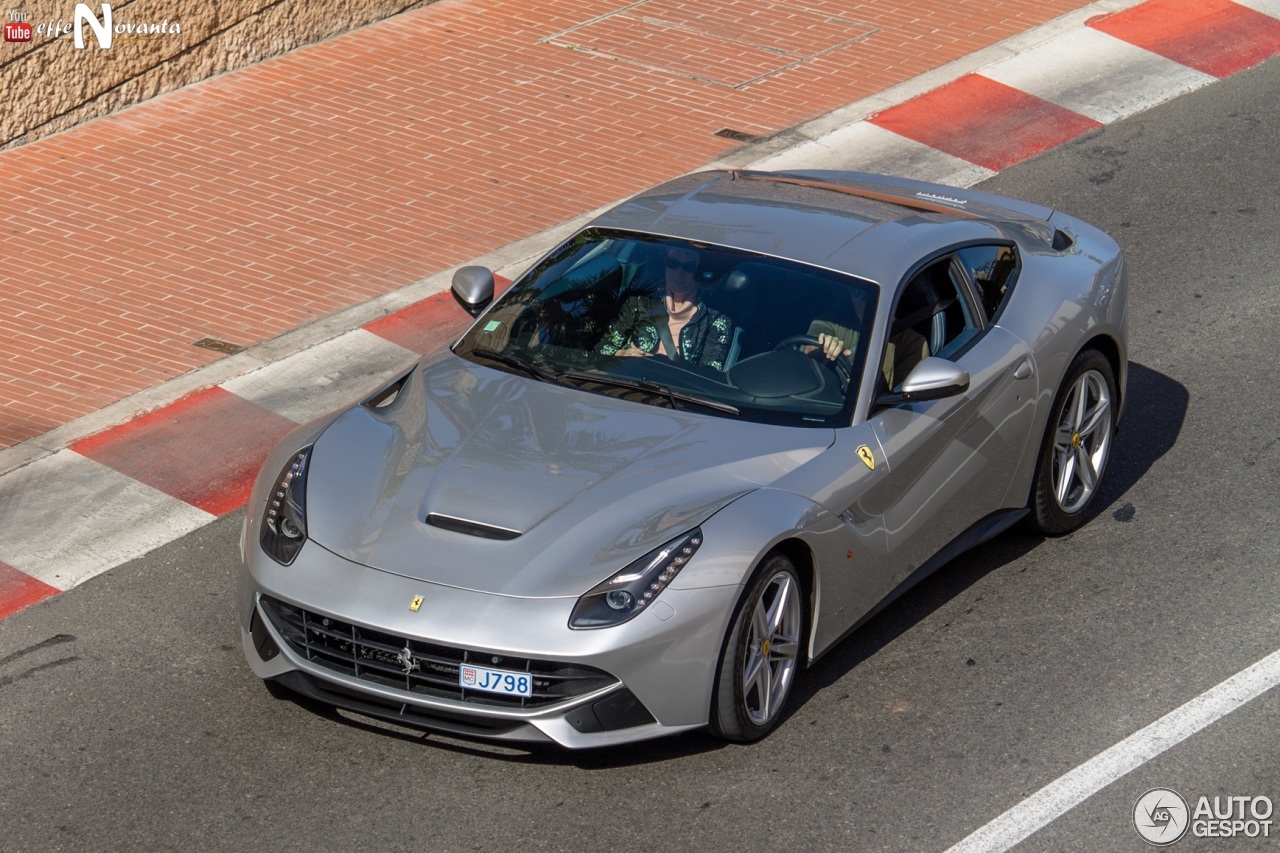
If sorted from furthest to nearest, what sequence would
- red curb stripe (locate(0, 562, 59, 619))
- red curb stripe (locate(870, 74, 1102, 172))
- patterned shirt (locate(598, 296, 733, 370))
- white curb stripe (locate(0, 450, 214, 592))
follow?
red curb stripe (locate(870, 74, 1102, 172))
white curb stripe (locate(0, 450, 214, 592))
red curb stripe (locate(0, 562, 59, 619))
patterned shirt (locate(598, 296, 733, 370))

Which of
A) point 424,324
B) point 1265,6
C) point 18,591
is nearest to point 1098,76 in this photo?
point 1265,6

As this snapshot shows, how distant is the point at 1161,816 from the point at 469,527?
2383 mm

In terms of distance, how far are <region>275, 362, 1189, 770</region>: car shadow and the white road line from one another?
0.92 meters

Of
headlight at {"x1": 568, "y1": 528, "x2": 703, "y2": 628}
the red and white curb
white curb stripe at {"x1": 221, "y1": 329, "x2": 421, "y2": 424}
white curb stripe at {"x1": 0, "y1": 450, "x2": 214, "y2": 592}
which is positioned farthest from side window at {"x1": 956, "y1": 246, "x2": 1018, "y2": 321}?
white curb stripe at {"x1": 0, "y1": 450, "x2": 214, "y2": 592}

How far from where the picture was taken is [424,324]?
31.6 feet

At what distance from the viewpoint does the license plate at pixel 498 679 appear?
17.4ft

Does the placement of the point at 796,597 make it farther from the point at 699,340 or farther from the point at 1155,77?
the point at 1155,77

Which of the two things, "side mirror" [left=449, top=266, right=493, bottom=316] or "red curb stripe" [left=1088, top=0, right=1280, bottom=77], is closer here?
"side mirror" [left=449, top=266, right=493, bottom=316]

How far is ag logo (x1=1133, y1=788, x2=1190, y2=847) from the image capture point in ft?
17.7

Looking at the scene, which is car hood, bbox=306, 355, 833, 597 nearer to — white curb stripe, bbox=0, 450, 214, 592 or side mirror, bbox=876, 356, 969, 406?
side mirror, bbox=876, 356, 969, 406

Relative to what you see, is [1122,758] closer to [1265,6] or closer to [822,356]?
[822,356]

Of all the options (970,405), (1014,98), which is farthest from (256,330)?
(1014,98)

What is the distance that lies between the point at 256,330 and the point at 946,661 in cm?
468

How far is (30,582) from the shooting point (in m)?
7.13
